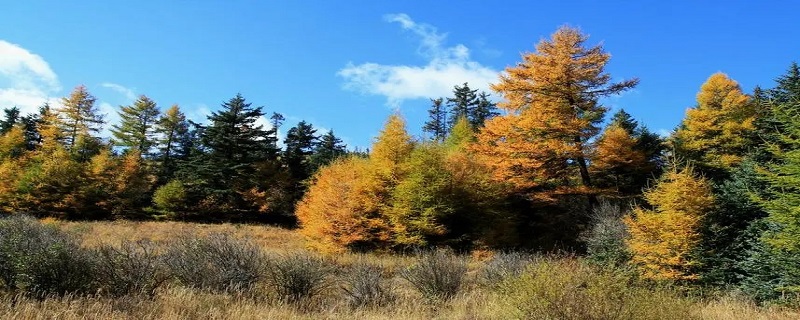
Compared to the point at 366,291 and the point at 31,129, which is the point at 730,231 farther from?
the point at 31,129

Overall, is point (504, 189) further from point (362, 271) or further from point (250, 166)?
point (250, 166)

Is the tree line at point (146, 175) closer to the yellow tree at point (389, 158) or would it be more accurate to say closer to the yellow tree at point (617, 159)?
the yellow tree at point (389, 158)

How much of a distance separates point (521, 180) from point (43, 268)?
65.5ft

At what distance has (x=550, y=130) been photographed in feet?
71.7

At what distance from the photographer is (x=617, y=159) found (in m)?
22.7

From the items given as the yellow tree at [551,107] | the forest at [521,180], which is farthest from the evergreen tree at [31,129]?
the yellow tree at [551,107]

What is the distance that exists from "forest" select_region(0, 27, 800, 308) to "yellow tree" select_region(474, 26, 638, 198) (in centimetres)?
8

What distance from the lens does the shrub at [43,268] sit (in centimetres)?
673

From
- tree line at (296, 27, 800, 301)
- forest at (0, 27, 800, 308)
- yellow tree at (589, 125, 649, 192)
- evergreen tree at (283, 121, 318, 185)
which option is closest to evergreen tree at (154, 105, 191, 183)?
forest at (0, 27, 800, 308)

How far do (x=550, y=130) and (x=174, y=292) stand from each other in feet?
60.6

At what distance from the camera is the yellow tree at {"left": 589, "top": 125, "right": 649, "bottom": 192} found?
22.3 meters

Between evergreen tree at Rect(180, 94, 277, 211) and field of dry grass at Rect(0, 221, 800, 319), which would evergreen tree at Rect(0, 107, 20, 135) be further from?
field of dry grass at Rect(0, 221, 800, 319)

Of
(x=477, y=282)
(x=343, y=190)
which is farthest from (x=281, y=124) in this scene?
(x=477, y=282)

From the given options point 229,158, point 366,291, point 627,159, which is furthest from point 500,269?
point 229,158
